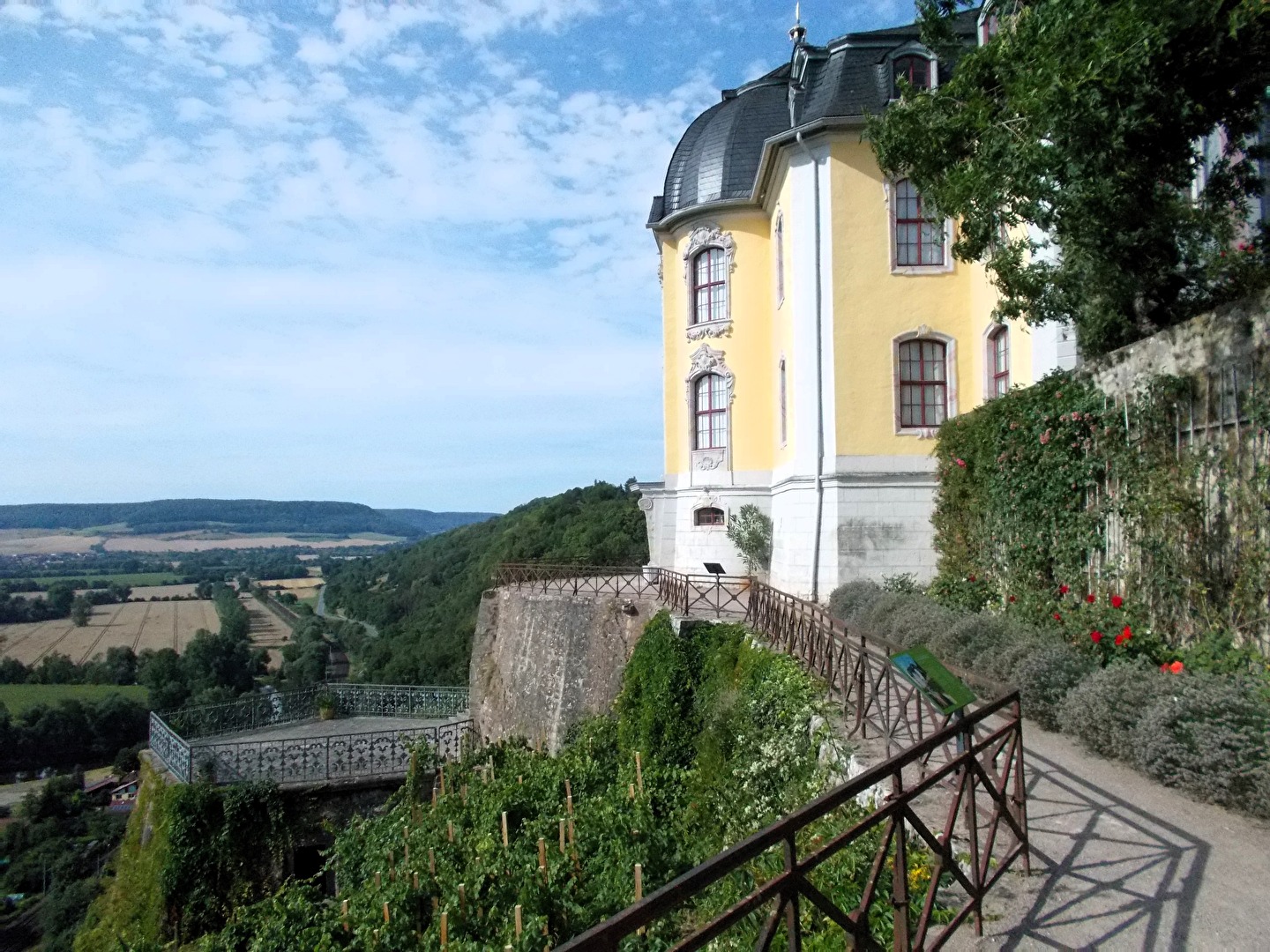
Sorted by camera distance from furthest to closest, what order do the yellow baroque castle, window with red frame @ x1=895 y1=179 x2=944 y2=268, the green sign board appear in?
window with red frame @ x1=895 y1=179 x2=944 y2=268 < the yellow baroque castle < the green sign board

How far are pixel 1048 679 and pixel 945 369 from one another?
30.9 ft

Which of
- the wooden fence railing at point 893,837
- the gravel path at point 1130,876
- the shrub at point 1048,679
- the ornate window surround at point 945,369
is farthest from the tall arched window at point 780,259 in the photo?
the gravel path at point 1130,876

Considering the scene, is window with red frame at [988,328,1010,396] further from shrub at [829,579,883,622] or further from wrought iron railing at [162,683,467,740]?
wrought iron railing at [162,683,467,740]

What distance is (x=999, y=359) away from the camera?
14.7 meters

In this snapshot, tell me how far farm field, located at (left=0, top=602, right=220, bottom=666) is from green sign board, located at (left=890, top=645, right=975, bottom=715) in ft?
240

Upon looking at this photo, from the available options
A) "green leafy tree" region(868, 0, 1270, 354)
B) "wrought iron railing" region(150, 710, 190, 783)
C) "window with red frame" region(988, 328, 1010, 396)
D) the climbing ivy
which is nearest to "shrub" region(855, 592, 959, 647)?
the climbing ivy

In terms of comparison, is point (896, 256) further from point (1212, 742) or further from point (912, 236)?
point (1212, 742)

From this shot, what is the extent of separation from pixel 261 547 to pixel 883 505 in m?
205

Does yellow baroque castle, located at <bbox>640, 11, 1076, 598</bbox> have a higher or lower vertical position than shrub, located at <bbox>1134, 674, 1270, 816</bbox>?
higher

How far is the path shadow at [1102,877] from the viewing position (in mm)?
3633

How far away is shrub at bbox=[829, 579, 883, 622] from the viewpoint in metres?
12.5

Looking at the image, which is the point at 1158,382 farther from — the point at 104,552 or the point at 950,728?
the point at 104,552

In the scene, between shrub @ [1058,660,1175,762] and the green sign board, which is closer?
the green sign board

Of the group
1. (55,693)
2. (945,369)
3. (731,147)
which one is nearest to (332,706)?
(945,369)
